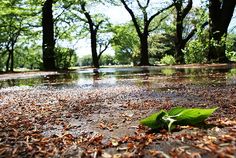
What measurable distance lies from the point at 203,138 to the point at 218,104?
1874 mm

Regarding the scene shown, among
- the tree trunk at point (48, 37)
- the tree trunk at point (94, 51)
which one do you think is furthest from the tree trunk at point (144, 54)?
the tree trunk at point (48, 37)

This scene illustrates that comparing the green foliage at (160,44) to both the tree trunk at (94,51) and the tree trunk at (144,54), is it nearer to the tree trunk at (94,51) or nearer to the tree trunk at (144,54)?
the tree trunk at (94,51)

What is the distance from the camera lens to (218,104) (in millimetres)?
4207

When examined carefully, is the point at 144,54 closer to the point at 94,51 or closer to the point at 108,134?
the point at 94,51

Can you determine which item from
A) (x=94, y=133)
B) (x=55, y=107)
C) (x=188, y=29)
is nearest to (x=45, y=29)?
(x=55, y=107)

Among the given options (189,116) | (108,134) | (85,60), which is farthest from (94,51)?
(85,60)

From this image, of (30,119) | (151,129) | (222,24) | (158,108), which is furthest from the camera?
(222,24)

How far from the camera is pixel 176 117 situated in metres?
2.76

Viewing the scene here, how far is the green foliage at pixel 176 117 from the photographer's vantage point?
2.71 m

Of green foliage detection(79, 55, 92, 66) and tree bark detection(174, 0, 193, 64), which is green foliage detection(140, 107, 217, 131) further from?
green foliage detection(79, 55, 92, 66)

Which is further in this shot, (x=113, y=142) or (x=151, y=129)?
(x=151, y=129)

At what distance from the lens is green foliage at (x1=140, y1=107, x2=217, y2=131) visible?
271cm

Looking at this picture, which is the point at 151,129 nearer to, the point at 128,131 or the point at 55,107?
the point at 128,131

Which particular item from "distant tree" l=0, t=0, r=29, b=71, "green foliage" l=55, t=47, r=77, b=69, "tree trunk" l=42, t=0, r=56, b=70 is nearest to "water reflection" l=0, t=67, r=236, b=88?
"tree trunk" l=42, t=0, r=56, b=70
